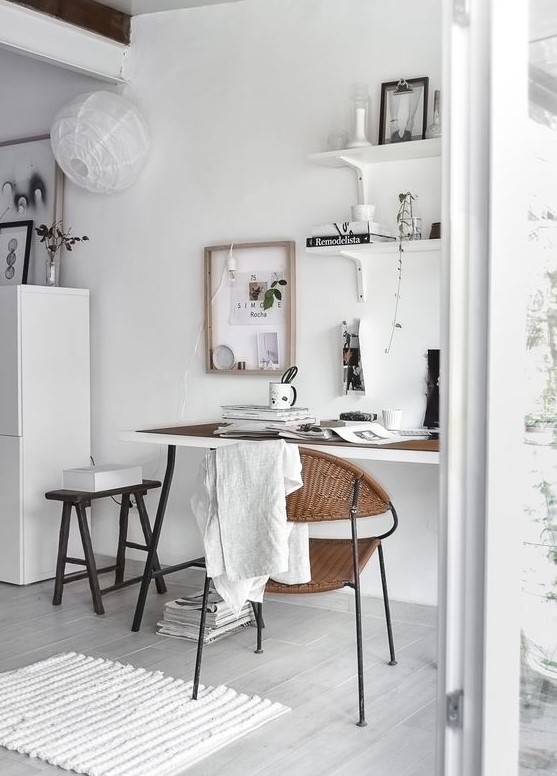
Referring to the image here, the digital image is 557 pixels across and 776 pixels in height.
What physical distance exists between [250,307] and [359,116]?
37.4 inches

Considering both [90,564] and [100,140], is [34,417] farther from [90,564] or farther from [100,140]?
[100,140]

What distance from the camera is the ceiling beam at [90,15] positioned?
4108 millimetres

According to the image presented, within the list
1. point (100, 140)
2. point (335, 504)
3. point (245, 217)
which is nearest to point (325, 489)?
point (335, 504)

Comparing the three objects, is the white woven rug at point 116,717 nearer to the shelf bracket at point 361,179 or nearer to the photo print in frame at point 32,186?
the shelf bracket at point 361,179

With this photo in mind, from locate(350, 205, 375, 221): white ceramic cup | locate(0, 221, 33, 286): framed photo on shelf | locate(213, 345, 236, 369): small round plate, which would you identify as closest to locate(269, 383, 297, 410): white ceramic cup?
locate(213, 345, 236, 369): small round plate

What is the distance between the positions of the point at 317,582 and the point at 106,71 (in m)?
A: 2.76

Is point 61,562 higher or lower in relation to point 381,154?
lower

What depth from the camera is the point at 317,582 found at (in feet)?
9.37

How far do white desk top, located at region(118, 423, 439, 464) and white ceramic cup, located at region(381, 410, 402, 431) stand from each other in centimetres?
23

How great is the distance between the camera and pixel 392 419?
354cm

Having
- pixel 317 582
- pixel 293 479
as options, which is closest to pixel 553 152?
pixel 293 479

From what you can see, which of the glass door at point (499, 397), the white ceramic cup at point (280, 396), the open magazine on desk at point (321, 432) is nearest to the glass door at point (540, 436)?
the glass door at point (499, 397)

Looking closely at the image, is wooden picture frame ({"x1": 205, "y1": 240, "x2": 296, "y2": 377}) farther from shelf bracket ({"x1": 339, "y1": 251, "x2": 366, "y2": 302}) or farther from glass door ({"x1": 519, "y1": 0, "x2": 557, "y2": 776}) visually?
glass door ({"x1": 519, "y1": 0, "x2": 557, "y2": 776})

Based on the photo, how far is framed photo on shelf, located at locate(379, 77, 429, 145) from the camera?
11.9ft
